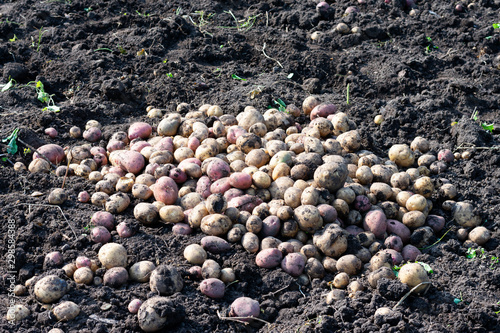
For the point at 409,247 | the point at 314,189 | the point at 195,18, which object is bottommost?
the point at 409,247

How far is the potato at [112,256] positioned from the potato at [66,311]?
0.37m

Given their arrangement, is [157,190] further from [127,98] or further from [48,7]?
[48,7]

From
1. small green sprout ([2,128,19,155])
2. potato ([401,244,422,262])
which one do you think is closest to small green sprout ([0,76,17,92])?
small green sprout ([2,128,19,155])

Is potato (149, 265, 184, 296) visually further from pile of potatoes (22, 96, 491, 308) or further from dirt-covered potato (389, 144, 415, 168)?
dirt-covered potato (389, 144, 415, 168)

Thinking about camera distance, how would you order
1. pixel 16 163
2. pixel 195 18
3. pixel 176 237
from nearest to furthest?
pixel 176 237, pixel 16 163, pixel 195 18

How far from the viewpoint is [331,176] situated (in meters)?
3.26

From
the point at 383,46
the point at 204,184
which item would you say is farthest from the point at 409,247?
the point at 383,46

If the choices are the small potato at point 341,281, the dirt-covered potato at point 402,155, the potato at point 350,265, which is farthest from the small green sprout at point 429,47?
the small potato at point 341,281

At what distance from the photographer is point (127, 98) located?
15.5 feet

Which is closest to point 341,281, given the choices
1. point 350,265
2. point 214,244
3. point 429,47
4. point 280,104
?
point 350,265

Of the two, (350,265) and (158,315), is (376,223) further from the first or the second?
(158,315)

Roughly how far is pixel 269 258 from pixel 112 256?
947 mm

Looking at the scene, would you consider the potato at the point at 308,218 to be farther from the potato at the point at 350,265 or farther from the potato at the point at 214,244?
the potato at the point at 214,244

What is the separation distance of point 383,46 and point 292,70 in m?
1.15
